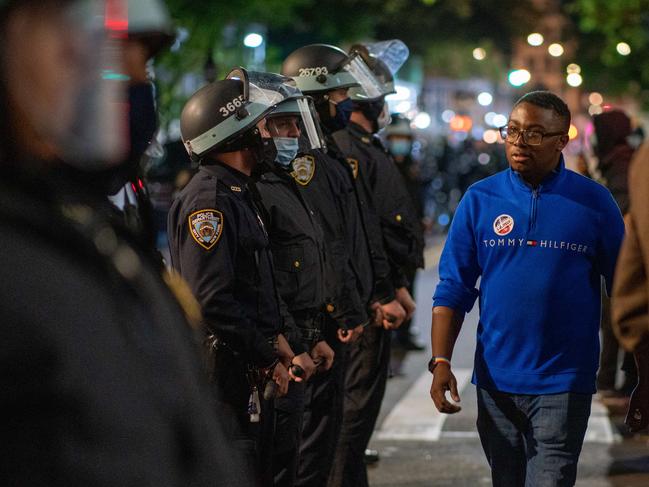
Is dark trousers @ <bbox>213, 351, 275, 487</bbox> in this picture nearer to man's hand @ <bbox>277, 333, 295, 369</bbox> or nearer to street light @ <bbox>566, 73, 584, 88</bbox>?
man's hand @ <bbox>277, 333, 295, 369</bbox>

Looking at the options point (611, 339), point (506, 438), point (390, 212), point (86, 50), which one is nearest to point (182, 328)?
point (86, 50)

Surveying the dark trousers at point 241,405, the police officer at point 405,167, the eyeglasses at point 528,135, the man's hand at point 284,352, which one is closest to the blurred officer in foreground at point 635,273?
the eyeglasses at point 528,135

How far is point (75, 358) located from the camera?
154 centimetres

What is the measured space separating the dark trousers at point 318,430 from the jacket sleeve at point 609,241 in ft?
5.67

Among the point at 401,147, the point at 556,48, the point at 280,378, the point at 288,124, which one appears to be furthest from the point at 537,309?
the point at 556,48

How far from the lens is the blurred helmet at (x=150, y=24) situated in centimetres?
187

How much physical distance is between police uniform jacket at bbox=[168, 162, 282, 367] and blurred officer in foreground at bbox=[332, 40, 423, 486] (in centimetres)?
190

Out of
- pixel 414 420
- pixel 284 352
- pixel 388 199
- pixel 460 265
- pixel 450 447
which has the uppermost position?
pixel 460 265

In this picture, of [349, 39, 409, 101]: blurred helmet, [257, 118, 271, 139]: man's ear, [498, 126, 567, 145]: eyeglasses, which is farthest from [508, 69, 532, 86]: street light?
[498, 126, 567, 145]: eyeglasses

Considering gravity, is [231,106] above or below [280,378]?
above

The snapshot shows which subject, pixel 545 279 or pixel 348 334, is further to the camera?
pixel 348 334

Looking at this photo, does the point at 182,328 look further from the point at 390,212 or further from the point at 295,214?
the point at 390,212

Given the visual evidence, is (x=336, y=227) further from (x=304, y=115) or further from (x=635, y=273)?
(x=635, y=273)

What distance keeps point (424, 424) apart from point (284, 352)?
4222 millimetres
